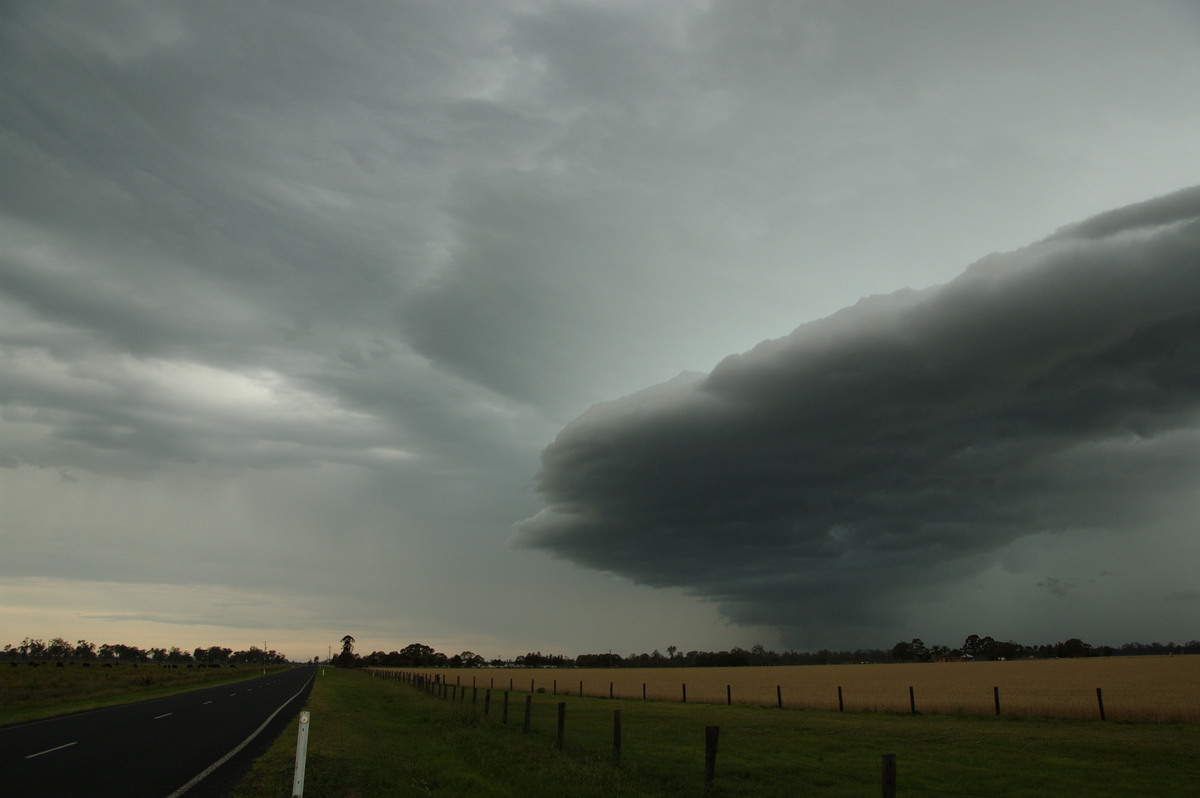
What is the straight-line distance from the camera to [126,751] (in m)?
19.6

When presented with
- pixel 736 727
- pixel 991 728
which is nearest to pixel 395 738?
pixel 736 727

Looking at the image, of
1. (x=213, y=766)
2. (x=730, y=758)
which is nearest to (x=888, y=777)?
(x=730, y=758)

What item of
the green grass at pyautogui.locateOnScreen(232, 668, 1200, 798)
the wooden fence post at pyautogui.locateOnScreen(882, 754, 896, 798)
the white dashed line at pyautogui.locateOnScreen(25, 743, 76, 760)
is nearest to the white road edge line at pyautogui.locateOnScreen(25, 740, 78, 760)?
the white dashed line at pyautogui.locateOnScreen(25, 743, 76, 760)

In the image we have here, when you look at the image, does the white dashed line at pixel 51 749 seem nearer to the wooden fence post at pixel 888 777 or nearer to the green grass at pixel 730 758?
the green grass at pixel 730 758

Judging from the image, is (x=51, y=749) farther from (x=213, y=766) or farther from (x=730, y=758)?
(x=730, y=758)

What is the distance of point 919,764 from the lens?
22203mm

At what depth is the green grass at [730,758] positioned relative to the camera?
631 inches

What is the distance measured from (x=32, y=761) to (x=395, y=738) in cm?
989

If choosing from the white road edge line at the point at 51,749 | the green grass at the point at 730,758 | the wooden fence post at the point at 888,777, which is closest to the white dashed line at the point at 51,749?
the white road edge line at the point at 51,749

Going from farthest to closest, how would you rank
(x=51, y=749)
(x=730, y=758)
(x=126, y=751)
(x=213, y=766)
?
1. (x=730, y=758)
2. (x=51, y=749)
3. (x=126, y=751)
4. (x=213, y=766)

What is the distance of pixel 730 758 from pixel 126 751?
56.0 feet

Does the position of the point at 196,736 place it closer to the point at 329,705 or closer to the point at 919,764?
the point at 329,705

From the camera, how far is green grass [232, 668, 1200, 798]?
1602 cm

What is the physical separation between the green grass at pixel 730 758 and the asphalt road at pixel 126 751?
1.44 m
